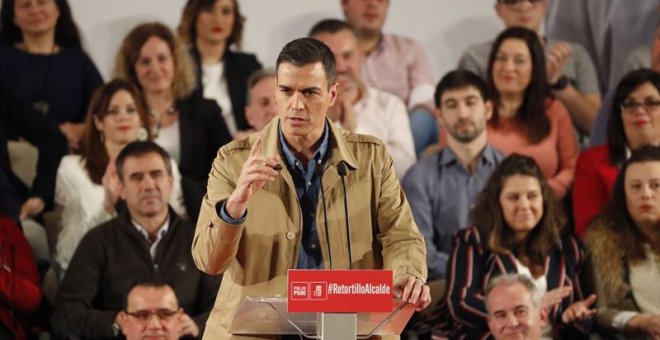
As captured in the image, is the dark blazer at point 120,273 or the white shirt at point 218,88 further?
the white shirt at point 218,88

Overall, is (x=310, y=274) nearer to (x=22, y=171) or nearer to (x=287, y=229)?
(x=287, y=229)

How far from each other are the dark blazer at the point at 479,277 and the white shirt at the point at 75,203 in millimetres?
1382

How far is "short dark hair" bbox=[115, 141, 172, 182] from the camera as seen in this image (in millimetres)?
5398

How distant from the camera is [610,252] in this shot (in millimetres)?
5277

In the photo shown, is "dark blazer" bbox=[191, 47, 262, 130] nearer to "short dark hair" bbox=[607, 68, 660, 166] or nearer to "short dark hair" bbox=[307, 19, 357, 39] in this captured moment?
"short dark hair" bbox=[307, 19, 357, 39]

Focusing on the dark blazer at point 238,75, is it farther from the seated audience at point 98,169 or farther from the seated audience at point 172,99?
the seated audience at point 98,169

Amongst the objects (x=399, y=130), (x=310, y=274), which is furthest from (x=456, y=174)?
(x=310, y=274)

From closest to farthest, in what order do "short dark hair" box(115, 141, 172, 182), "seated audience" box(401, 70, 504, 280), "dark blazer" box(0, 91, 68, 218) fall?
"short dark hair" box(115, 141, 172, 182) < "seated audience" box(401, 70, 504, 280) < "dark blazer" box(0, 91, 68, 218)

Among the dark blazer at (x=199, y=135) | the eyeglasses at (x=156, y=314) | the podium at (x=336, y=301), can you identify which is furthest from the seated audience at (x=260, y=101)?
the podium at (x=336, y=301)

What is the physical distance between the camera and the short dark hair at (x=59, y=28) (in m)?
6.14

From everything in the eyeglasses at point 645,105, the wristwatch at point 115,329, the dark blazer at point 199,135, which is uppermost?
the eyeglasses at point 645,105

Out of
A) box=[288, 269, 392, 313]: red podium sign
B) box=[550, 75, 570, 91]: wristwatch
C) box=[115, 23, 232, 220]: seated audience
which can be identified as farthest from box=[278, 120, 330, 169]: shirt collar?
box=[550, 75, 570, 91]: wristwatch

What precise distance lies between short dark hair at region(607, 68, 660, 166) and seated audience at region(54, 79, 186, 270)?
79.5 inches

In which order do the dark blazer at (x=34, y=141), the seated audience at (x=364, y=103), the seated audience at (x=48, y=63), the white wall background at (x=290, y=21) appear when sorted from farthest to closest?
the white wall background at (x=290, y=21) → the seated audience at (x=364, y=103) → the seated audience at (x=48, y=63) → the dark blazer at (x=34, y=141)
